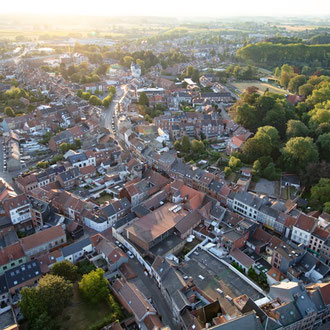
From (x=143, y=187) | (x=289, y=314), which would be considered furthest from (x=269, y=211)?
(x=143, y=187)

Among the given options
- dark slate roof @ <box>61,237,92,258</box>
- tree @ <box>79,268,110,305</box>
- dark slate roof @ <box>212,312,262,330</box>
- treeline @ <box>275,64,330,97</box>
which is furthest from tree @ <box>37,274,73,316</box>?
treeline @ <box>275,64,330,97</box>

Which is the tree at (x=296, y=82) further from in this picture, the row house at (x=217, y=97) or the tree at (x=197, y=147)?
the tree at (x=197, y=147)

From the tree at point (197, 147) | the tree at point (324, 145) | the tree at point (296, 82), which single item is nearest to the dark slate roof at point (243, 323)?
the tree at point (197, 147)

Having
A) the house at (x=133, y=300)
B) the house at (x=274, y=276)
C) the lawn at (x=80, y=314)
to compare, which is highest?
the house at (x=133, y=300)

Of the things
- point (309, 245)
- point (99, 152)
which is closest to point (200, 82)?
point (99, 152)

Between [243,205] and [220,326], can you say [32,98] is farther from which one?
[220,326]
